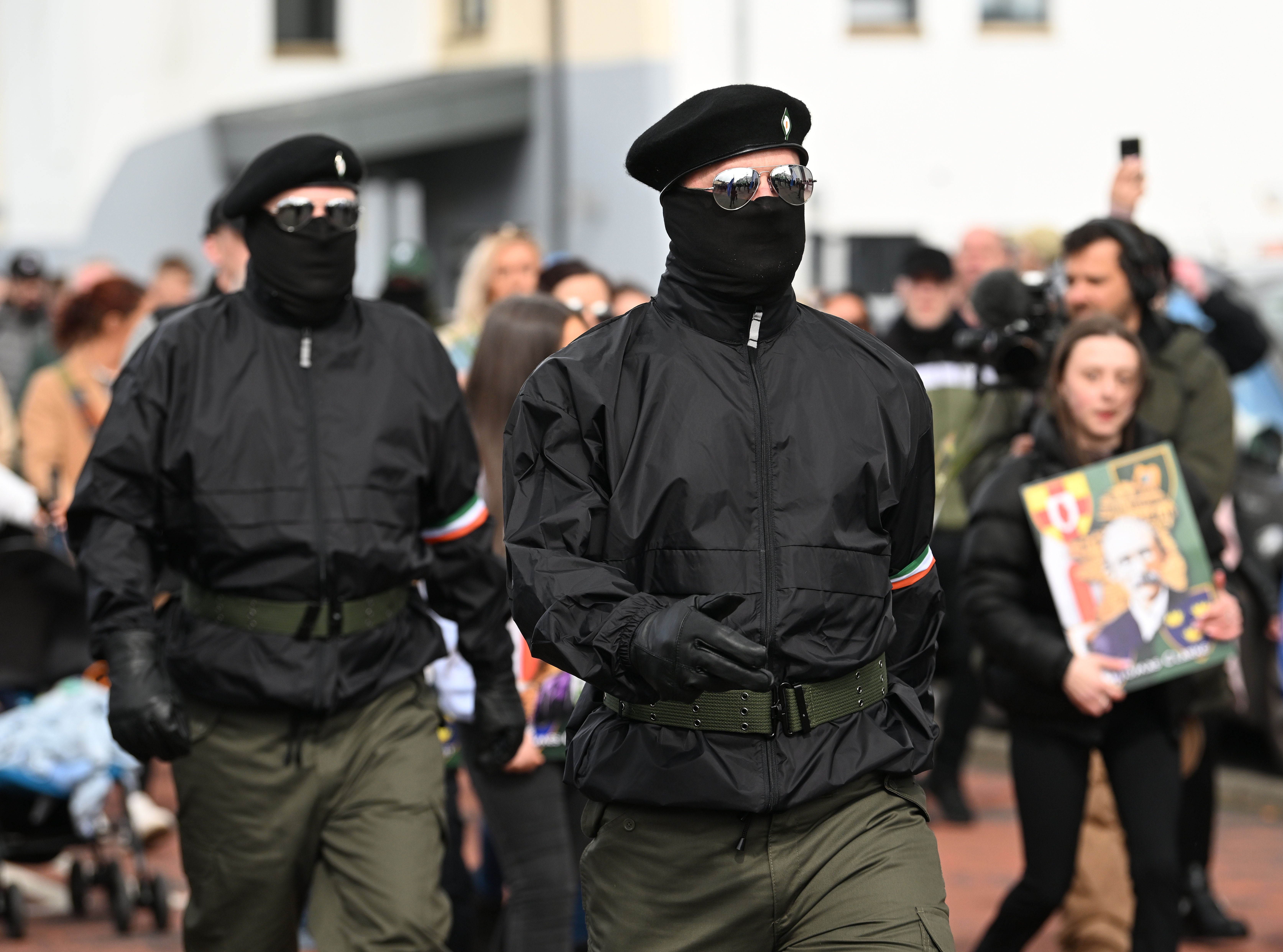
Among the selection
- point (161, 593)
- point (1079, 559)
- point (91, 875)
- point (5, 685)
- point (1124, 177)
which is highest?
point (1124, 177)

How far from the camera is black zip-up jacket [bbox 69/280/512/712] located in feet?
14.9

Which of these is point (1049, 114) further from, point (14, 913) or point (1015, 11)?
point (14, 913)

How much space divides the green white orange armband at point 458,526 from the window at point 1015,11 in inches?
653

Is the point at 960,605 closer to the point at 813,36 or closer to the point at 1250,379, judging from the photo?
the point at 1250,379

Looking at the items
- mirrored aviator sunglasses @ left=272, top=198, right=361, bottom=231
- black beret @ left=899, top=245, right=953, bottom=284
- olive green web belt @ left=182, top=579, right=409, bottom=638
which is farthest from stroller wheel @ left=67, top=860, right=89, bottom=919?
black beret @ left=899, top=245, right=953, bottom=284

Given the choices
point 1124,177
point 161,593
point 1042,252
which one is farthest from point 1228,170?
point 161,593

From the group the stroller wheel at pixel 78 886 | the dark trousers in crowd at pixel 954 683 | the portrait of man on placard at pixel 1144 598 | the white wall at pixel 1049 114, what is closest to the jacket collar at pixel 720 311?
the portrait of man on placard at pixel 1144 598

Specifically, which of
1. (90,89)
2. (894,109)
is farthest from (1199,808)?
(90,89)

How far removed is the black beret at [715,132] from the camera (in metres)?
3.49

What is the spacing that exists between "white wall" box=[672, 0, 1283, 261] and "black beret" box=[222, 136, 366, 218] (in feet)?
50.1

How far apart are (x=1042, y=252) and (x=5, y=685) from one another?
6132 millimetres

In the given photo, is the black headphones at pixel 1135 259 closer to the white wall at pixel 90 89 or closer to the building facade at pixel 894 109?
the building facade at pixel 894 109

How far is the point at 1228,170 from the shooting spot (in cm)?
2033

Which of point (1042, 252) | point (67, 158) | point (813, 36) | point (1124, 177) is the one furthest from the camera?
point (67, 158)
